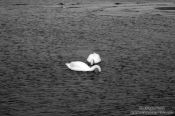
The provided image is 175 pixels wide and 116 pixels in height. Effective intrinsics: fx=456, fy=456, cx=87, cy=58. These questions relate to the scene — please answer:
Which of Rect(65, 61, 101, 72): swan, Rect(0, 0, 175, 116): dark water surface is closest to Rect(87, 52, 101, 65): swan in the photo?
Rect(0, 0, 175, 116): dark water surface

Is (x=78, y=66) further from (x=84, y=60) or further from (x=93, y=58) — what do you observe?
(x=84, y=60)

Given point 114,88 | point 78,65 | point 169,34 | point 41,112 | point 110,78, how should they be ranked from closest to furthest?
point 41,112, point 114,88, point 110,78, point 78,65, point 169,34

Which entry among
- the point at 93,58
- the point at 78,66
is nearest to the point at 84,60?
the point at 93,58

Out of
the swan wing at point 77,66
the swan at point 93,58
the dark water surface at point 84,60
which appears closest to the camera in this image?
the dark water surface at point 84,60

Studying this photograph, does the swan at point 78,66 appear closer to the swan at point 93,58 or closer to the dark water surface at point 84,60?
the dark water surface at point 84,60

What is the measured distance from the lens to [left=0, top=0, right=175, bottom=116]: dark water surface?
37.7ft

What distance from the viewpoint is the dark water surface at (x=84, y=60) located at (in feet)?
37.7

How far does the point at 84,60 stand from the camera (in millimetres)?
16234

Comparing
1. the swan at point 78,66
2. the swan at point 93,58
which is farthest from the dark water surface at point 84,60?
the swan at point 93,58

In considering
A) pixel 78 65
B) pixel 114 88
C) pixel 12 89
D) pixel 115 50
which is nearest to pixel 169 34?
pixel 115 50

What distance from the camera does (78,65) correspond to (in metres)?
14.6

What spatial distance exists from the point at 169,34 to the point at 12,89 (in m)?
10.0

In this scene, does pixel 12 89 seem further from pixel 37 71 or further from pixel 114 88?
pixel 114 88

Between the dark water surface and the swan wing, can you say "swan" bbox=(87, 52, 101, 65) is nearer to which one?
the dark water surface
